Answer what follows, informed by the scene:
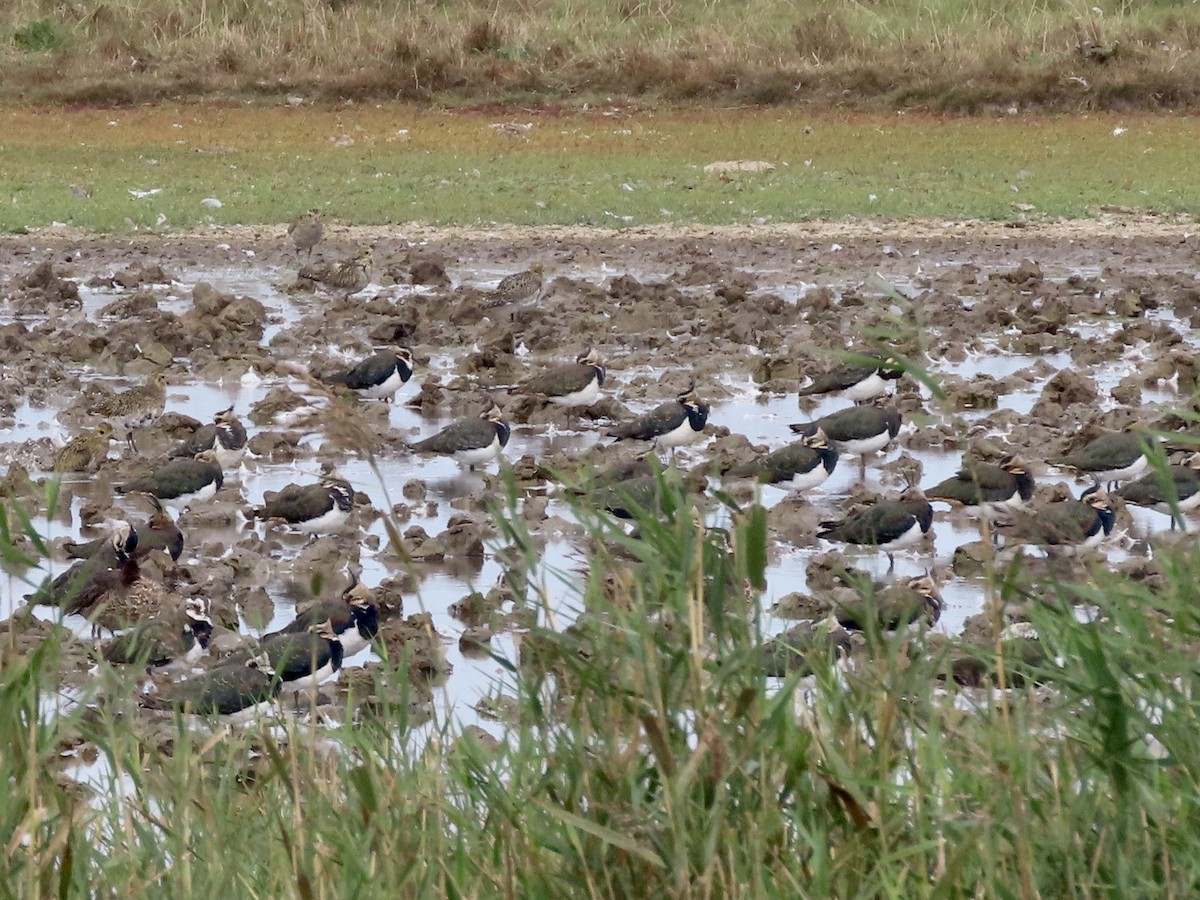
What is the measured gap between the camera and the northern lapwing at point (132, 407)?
385 inches

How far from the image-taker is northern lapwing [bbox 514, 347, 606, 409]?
10016mm

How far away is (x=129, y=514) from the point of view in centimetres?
812

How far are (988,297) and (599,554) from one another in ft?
35.3

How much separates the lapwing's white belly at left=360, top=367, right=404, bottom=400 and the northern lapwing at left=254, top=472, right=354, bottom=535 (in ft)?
9.05

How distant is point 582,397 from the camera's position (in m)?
10.1

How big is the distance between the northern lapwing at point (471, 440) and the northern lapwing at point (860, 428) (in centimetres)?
142

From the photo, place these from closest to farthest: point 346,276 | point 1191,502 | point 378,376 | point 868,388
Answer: point 1191,502
point 868,388
point 378,376
point 346,276

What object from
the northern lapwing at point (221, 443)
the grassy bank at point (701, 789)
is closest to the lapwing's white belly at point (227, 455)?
the northern lapwing at point (221, 443)

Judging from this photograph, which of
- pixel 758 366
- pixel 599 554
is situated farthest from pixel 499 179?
pixel 599 554

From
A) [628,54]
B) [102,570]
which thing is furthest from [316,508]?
[628,54]

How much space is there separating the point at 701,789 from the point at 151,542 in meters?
4.20

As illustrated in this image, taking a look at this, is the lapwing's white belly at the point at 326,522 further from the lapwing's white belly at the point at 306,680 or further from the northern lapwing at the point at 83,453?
the lapwing's white belly at the point at 306,680

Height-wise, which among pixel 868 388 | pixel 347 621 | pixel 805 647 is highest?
pixel 805 647

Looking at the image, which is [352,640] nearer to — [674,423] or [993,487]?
[993,487]
